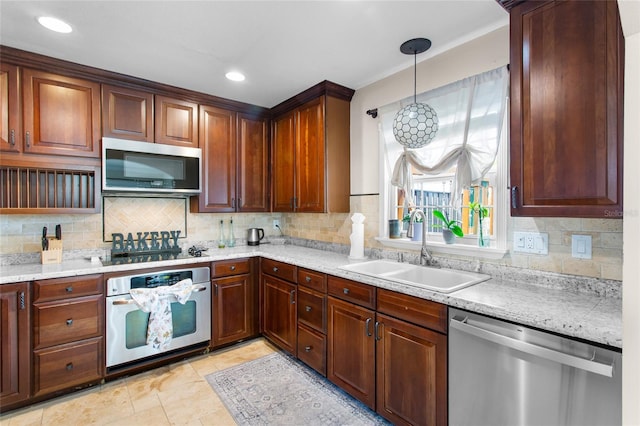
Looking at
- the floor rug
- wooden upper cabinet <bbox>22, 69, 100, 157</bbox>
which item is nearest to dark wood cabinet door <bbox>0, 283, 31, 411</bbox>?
wooden upper cabinet <bbox>22, 69, 100, 157</bbox>

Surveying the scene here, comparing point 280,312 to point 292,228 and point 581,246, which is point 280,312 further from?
point 581,246

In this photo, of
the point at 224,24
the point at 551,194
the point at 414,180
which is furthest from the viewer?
the point at 414,180

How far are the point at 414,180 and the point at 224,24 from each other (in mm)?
1719

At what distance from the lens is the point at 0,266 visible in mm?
2383

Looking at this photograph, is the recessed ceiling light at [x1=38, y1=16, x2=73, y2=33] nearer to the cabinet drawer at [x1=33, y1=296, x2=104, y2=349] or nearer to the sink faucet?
the cabinet drawer at [x1=33, y1=296, x2=104, y2=349]

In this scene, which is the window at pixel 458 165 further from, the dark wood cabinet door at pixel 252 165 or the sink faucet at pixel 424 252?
the dark wood cabinet door at pixel 252 165

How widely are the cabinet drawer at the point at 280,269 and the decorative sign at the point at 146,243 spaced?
36.1 inches

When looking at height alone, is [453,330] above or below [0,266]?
below

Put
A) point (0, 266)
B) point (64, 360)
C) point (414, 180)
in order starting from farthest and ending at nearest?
point (414, 180)
point (0, 266)
point (64, 360)

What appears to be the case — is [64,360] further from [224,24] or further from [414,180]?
[414,180]

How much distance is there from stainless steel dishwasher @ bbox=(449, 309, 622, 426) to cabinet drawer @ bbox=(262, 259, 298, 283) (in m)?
1.39

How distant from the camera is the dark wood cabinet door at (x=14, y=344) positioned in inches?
80.2

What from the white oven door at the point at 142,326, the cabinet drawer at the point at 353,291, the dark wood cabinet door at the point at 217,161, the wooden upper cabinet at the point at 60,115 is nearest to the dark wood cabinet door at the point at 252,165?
the dark wood cabinet door at the point at 217,161

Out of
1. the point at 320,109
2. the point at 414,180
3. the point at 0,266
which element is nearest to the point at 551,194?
the point at 414,180
